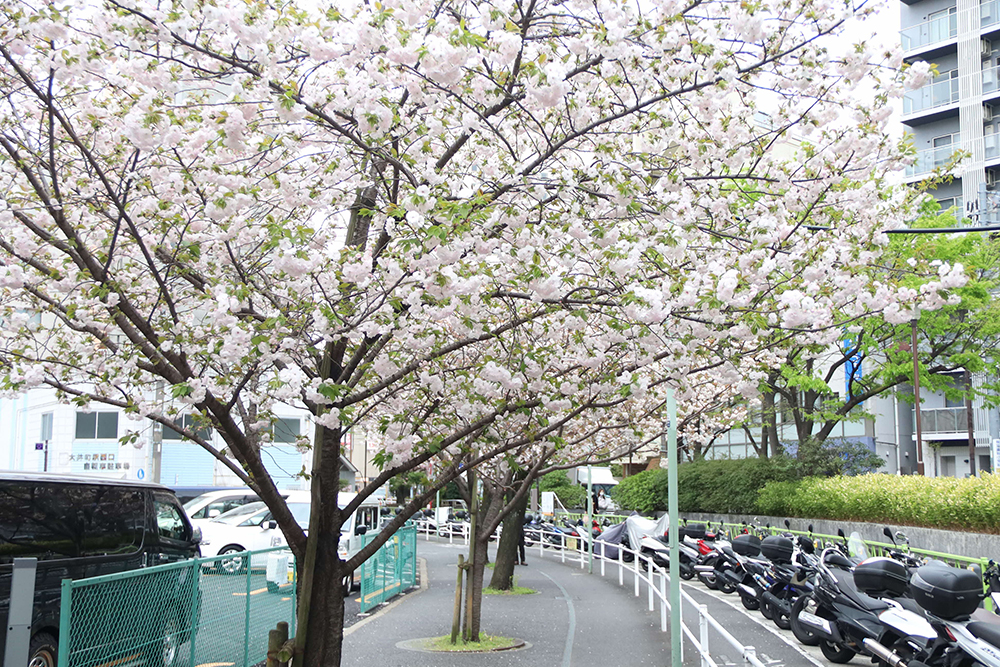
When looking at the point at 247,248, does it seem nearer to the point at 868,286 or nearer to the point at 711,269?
the point at 711,269

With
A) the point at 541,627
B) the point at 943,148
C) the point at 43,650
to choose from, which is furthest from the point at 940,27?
the point at 43,650

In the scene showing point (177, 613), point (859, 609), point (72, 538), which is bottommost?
point (859, 609)

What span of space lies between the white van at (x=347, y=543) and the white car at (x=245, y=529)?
457mm

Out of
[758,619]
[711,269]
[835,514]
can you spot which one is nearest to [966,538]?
[758,619]

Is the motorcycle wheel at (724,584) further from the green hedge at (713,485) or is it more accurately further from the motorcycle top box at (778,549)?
the green hedge at (713,485)

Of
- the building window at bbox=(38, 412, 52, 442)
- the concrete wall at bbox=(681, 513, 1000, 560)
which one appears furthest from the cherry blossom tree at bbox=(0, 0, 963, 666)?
the building window at bbox=(38, 412, 52, 442)

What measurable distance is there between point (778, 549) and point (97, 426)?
32650 millimetres

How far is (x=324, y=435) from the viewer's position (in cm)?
675

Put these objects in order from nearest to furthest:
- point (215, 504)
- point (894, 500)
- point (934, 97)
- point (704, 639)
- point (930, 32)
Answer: point (704, 639) < point (894, 500) < point (215, 504) < point (934, 97) < point (930, 32)

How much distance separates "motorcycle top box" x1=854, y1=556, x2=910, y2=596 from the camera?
8906 mm

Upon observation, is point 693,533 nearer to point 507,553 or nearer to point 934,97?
point 507,553

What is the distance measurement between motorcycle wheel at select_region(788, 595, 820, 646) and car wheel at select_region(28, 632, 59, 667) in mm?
8171

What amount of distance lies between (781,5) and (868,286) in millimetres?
2117

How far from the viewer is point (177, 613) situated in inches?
318
